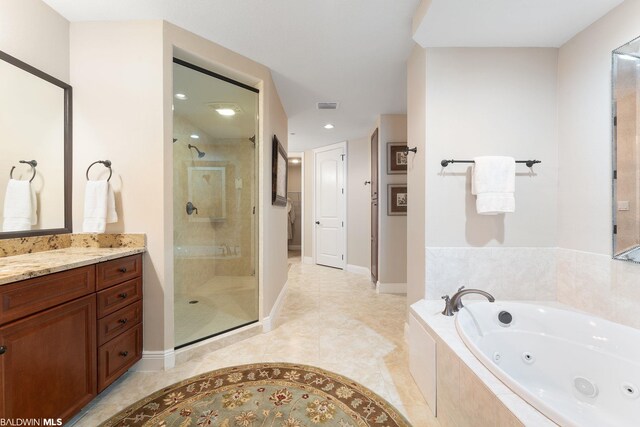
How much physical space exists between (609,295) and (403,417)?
139 cm

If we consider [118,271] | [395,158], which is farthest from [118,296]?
[395,158]

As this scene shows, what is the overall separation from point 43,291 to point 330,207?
4.32 metres

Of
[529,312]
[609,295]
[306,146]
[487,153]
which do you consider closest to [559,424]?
[529,312]

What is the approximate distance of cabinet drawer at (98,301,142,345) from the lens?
1.50 m

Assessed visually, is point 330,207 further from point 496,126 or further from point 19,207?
point 19,207

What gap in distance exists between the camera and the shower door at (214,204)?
217 centimetres

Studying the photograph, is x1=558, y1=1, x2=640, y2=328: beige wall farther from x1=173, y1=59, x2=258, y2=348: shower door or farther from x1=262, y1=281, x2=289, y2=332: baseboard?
x1=173, y1=59, x2=258, y2=348: shower door

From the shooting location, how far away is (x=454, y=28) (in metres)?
1.69

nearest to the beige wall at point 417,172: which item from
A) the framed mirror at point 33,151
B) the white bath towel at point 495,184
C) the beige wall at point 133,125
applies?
the white bath towel at point 495,184

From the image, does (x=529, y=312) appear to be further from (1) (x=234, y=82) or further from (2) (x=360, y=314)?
(1) (x=234, y=82)

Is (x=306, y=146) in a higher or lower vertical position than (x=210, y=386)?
higher

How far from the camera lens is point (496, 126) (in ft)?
6.20

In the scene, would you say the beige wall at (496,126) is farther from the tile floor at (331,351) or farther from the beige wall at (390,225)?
the beige wall at (390,225)

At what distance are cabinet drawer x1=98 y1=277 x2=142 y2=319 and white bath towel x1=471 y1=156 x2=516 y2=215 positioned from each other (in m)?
2.37
